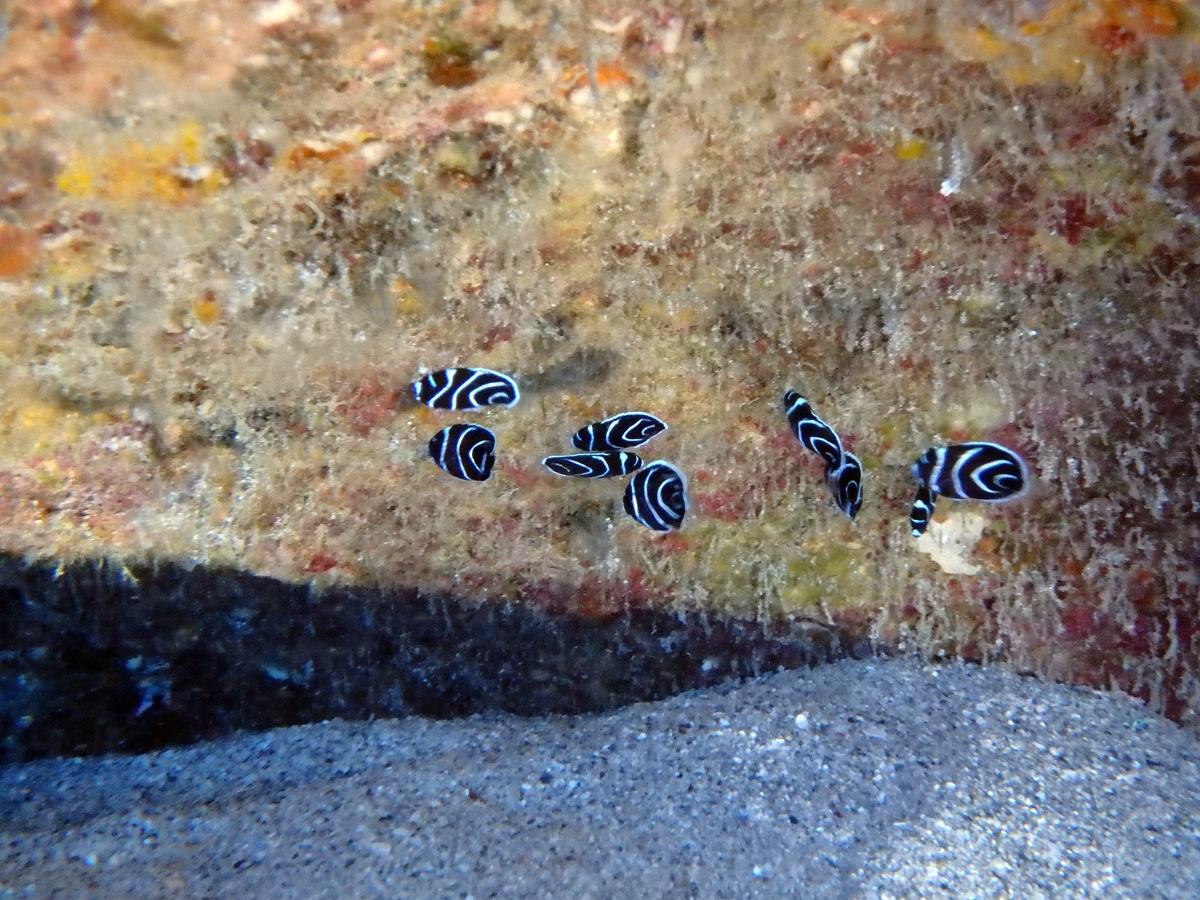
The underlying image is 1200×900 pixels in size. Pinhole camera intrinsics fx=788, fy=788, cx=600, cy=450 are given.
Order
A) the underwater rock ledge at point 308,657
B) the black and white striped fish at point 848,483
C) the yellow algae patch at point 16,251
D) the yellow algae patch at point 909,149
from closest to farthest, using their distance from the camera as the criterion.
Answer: the yellow algae patch at point 16,251, the yellow algae patch at point 909,149, the black and white striped fish at point 848,483, the underwater rock ledge at point 308,657

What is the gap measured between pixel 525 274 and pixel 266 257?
126cm

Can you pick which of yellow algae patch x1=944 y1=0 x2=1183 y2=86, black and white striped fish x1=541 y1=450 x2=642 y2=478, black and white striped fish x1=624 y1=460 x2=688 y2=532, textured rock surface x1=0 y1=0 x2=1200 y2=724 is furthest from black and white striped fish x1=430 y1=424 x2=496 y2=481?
yellow algae patch x1=944 y1=0 x2=1183 y2=86

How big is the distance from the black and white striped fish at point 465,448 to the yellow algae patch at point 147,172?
1553mm

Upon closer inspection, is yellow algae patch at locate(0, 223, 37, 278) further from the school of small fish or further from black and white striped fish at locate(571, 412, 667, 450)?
black and white striped fish at locate(571, 412, 667, 450)

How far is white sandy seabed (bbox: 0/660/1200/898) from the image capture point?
10.3ft

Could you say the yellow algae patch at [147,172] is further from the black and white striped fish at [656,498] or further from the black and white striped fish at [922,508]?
the black and white striped fish at [922,508]

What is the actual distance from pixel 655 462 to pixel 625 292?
1.01m

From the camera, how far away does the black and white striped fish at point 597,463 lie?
4195mm

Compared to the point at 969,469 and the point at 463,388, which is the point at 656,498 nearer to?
the point at 463,388

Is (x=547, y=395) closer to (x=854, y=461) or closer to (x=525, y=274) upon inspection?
(x=525, y=274)

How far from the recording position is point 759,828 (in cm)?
345

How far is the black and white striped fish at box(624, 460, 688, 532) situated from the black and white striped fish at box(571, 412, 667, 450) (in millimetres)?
213

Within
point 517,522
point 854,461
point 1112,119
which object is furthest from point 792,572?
point 1112,119

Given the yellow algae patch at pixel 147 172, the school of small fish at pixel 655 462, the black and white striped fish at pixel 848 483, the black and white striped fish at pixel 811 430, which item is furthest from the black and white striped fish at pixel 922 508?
the yellow algae patch at pixel 147 172
